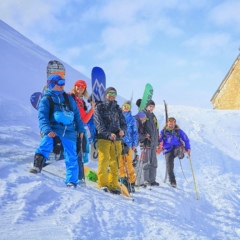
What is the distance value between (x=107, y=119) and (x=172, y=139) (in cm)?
284

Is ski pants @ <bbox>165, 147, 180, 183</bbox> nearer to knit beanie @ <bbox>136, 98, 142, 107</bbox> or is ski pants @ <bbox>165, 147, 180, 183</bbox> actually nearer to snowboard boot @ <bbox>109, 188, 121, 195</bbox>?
knit beanie @ <bbox>136, 98, 142, 107</bbox>

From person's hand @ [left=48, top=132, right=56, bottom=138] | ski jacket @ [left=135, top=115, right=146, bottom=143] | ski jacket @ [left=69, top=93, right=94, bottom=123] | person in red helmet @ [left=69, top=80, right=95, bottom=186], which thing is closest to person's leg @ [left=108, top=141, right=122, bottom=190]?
person in red helmet @ [left=69, top=80, right=95, bottom=186]

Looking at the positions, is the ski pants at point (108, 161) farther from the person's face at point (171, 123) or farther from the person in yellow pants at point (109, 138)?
the person's face at point (171, 123)

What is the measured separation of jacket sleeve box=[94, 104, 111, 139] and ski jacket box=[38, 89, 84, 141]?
546 millimetres

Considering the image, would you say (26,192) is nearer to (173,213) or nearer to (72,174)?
(72,174)

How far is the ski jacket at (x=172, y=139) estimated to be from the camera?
805 centimetres

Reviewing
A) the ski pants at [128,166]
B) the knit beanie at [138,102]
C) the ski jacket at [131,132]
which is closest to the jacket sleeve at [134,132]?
the ski jacket at [131,132]

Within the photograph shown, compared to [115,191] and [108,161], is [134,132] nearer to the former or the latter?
[108,161]

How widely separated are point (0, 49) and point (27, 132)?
989 cm

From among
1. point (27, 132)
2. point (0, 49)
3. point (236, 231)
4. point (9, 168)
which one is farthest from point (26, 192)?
point (0, 49)


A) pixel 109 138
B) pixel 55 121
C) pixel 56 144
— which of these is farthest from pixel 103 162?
pixel 55 121

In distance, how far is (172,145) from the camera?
805 cm

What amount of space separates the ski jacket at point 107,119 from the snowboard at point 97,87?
147cm

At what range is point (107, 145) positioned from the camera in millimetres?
5719
